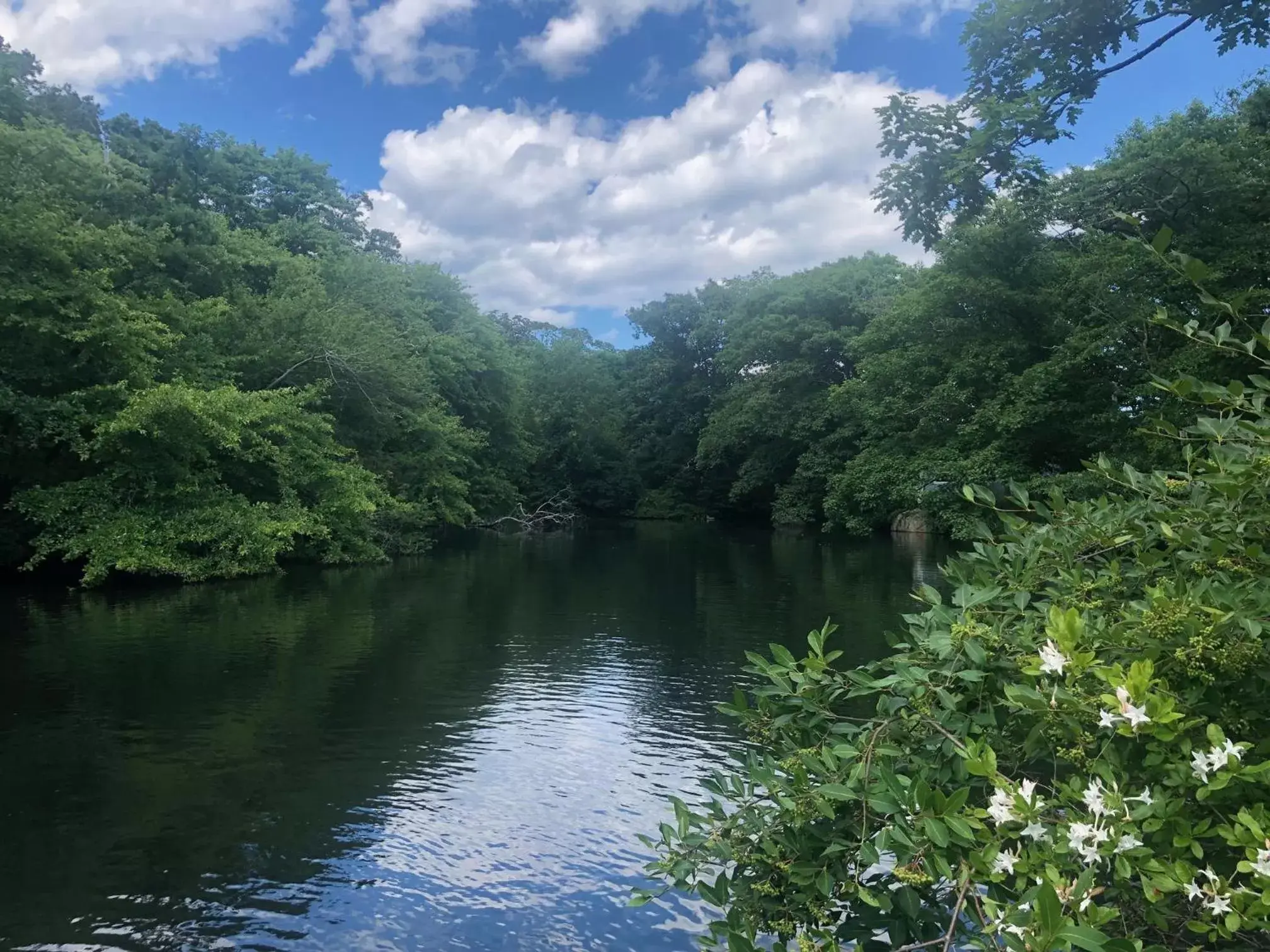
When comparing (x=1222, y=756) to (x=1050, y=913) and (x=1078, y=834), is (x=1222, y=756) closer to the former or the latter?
(x=1078, y=834)

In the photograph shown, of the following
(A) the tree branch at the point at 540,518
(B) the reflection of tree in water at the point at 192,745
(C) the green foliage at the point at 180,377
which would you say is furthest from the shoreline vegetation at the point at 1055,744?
(A) the tree branch at the point at 540,518

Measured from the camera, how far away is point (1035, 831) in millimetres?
1965

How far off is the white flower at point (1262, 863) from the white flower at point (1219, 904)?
135 millimetres

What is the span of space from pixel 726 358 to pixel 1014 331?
69.1ft

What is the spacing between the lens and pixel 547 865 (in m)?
5.81

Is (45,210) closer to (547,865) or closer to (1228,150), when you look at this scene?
(547,865)

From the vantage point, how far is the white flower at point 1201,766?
72.7 inches

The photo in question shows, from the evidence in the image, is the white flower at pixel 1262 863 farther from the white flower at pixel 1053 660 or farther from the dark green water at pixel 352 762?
the dark green water at pixel 352 762

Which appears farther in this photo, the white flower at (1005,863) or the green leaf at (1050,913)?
the white flower at (1005,863)

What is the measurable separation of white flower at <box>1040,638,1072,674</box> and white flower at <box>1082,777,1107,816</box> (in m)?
0.26

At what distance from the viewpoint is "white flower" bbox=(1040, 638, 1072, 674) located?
203 cm

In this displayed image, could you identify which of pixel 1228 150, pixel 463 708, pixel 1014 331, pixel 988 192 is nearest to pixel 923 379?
pixel 1014 331

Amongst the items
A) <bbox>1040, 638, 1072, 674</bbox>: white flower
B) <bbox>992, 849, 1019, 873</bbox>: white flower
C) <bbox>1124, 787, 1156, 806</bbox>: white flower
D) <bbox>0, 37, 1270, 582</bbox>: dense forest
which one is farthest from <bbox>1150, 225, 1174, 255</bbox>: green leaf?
<bbox>0, 37, 1270, 582</bbox>: dense forest

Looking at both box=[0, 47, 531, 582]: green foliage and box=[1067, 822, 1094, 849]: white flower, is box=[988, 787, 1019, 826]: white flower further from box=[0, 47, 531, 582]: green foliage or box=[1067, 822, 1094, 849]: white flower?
box=[0, 47, 531, 582]: green foliage
